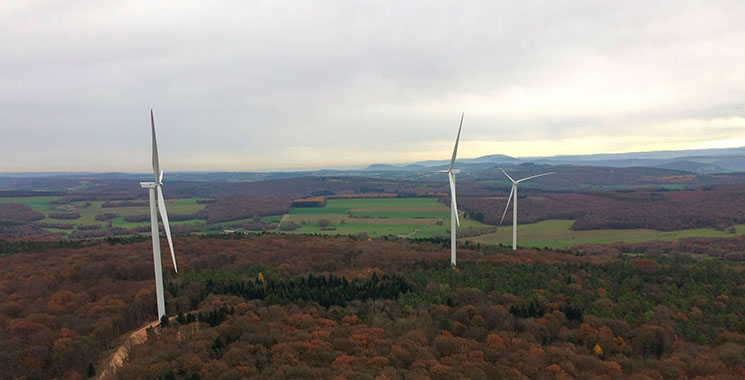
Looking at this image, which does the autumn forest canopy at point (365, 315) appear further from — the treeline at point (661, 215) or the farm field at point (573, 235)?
the treeline at point (661, 215)

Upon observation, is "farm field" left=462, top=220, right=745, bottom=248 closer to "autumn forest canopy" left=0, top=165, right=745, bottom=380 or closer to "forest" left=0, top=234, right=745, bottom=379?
"autumn forest canopy" left=0, top=165, right=745, bottom=380

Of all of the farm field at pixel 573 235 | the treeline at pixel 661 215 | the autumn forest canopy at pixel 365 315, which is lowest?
the farm field at pixel 573 235

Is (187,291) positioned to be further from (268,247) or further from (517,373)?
(517,373)

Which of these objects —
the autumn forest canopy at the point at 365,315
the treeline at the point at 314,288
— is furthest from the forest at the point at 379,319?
the treeline at the point at 314,288

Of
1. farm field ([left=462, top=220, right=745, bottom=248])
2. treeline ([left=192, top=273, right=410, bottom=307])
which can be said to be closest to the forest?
treeline ([left=192, top=273, right=410, bottom=307])

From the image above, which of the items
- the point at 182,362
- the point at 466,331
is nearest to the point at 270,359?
the point at 182,362

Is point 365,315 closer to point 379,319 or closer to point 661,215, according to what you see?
point 379,319

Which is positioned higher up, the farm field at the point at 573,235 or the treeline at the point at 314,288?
the treeline at the point at 314,288
